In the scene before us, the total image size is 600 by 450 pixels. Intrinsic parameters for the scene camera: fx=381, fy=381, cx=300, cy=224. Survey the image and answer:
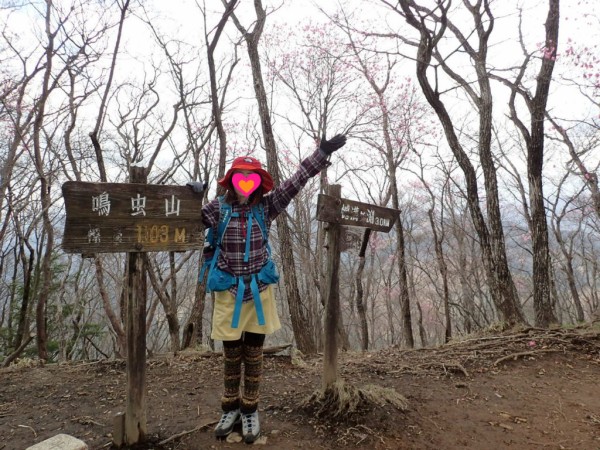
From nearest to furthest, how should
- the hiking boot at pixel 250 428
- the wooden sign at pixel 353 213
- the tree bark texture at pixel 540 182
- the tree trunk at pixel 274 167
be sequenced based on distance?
the hiking boot at pixel 250 428, the wooden sign at pixel 353 213, the tree bark texture at pixel 540 182, the tree trunk at pixel 274 167

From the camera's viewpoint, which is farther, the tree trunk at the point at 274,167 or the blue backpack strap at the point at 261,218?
the tree trunk at the point at 274,167

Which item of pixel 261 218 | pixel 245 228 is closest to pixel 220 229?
pixel 245 228

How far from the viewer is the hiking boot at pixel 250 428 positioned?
2.60 m

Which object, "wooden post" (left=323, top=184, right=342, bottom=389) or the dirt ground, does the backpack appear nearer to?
"wooden post" (left=323, top=184, right=342, bottom=389)

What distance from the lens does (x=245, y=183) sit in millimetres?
2650

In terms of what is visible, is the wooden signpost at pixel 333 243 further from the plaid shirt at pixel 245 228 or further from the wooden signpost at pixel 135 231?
the wooden signpost at pixel 135 231

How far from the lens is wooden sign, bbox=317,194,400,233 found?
3.19 metres

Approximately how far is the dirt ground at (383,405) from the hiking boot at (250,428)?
0.07 metres

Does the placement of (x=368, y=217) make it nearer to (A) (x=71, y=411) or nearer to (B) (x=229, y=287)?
(B) (x=229, y=287)

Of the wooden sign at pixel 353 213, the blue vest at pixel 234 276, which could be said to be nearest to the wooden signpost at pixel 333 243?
the wooden sign at pixel 353 213

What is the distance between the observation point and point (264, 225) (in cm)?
277

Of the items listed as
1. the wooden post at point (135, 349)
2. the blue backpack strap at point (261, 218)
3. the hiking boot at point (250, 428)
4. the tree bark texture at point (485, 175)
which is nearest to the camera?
the wooden post at point (135, 349)

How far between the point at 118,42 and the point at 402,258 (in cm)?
856

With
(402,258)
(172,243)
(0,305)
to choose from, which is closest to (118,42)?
(172,243)
